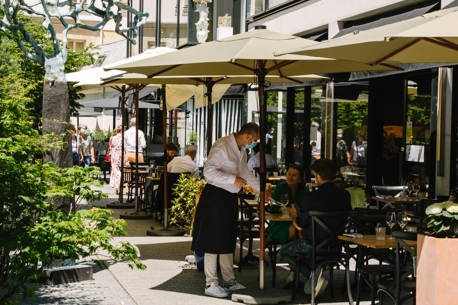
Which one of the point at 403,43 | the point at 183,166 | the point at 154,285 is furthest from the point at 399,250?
the point at 183,166

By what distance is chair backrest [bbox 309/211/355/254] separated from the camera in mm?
9203

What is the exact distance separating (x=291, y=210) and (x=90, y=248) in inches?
114

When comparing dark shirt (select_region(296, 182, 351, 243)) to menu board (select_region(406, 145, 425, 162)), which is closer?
dark shirt (select_region(296, 182, 351, 243))

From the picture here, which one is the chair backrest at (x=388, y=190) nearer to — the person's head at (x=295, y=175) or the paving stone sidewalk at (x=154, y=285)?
the paving stone sidewalk at (x=154, y=285)

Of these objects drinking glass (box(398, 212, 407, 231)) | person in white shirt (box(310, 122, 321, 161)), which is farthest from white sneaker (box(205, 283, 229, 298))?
person in white shirt (box(310, 122, 321, 161))

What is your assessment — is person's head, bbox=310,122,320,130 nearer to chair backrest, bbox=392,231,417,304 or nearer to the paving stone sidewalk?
the paving stone sidewalk

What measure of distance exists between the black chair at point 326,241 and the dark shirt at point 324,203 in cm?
1

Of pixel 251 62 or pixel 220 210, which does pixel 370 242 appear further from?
pixel 251 62

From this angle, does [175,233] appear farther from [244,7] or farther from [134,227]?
[244,7]

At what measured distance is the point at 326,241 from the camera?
9430 mm

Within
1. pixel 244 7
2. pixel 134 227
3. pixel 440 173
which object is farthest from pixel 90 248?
pixel 244 7

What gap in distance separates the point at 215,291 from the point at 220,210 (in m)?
0.87

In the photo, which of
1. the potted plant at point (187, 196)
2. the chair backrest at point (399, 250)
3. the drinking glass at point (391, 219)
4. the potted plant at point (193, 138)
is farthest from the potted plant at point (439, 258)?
the potted plant at point (193, 138)

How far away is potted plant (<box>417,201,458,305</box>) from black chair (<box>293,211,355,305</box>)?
8.03ft
